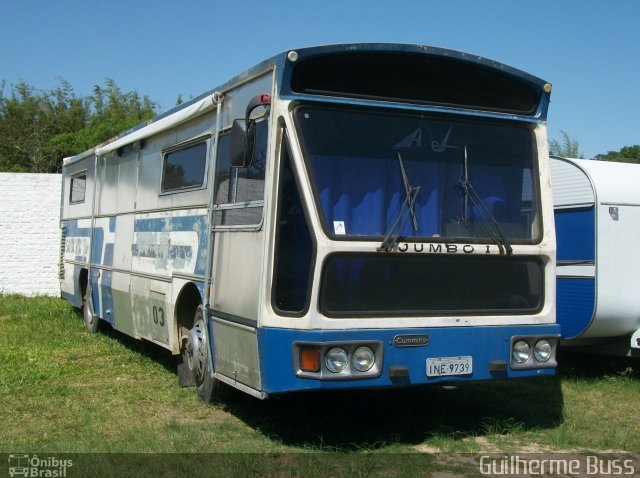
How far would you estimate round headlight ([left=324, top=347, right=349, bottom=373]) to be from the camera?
606cm

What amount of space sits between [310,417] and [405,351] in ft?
5.28

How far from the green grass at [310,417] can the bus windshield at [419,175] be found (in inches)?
64.8

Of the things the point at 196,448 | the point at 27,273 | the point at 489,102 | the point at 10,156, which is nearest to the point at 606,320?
the point at 489,102

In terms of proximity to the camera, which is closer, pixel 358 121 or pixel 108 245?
pixel 358 121

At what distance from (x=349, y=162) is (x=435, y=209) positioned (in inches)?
31.0

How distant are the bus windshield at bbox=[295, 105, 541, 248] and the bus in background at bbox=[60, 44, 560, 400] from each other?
0.01m

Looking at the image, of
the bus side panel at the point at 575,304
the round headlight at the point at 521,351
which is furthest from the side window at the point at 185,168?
the bus side panel at the point at 575,304

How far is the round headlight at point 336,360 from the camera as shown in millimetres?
6062

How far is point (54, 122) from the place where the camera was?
1391 inches

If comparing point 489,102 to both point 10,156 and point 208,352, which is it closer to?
point 208,352

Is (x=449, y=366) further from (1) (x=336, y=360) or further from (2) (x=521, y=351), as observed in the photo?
(1) (x=336, y=360)

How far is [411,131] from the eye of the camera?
21.9ft

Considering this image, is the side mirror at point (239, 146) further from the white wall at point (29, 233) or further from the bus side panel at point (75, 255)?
the white wall at point (29, 233)

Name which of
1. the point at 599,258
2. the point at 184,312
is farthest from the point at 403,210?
the point at 599,258
